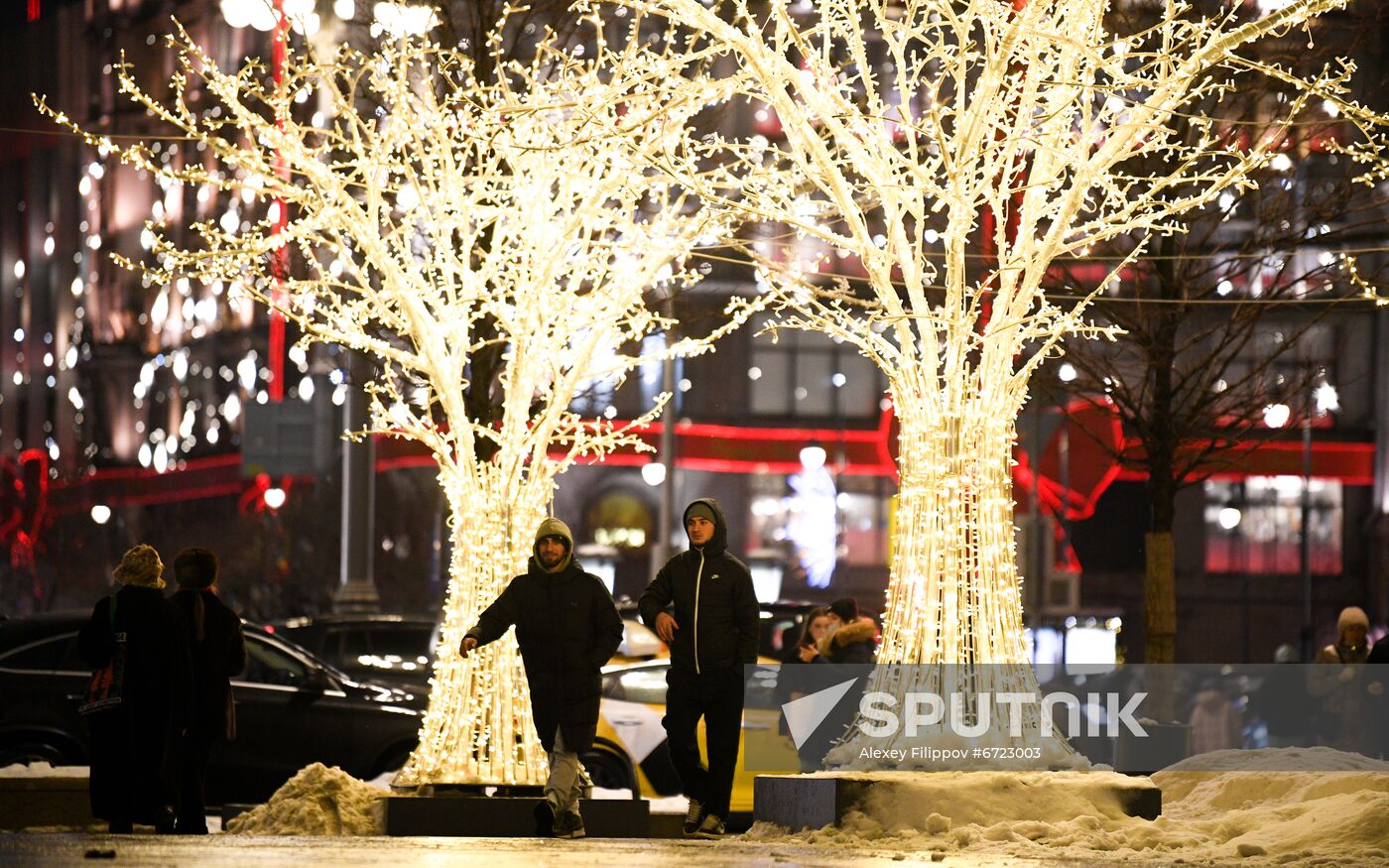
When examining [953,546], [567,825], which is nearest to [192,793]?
[567,825]

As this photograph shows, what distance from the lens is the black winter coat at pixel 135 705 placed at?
1036cm

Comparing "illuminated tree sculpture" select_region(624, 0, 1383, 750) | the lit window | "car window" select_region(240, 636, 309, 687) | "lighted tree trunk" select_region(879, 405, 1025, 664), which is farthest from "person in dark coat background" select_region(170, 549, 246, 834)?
the lit window

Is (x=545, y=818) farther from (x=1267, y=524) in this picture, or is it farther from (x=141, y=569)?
(x=1267, y=524)

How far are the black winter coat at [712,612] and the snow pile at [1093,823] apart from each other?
33.6 inches

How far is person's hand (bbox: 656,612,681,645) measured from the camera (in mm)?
10375

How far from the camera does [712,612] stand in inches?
412

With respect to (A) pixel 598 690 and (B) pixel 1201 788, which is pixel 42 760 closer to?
(A) pixel 598 690

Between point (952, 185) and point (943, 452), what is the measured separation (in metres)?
1.27

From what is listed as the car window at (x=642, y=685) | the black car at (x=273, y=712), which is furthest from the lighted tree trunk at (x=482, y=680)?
the car window at (x=642, y=685)

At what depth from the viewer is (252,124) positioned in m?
12.0

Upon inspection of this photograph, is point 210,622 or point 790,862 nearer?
point 790,862

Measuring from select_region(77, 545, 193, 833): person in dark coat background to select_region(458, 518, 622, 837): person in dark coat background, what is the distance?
1.47 metres

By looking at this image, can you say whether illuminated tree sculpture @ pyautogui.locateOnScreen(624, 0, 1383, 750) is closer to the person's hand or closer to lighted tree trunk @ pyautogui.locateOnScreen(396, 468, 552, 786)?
the person's hand

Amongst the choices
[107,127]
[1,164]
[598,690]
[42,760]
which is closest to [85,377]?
[107,127]
